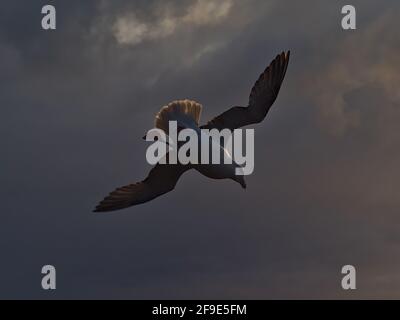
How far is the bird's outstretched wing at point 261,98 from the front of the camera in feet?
70.1

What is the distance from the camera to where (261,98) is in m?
21.5

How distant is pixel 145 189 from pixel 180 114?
2.98 m

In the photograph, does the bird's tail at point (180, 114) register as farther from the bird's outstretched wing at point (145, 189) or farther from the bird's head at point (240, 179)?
the bird's head at point (240, 179)

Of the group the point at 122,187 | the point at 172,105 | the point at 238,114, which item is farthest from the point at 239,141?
the point at 122,187

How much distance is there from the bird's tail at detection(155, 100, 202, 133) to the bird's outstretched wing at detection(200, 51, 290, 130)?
517 millimetres

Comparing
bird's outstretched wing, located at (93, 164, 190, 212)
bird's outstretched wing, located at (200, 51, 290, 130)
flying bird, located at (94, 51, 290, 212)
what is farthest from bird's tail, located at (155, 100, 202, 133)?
bird's outstretched wing, located at (93, 164, 190, 212)

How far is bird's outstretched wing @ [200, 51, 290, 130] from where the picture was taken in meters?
21.4

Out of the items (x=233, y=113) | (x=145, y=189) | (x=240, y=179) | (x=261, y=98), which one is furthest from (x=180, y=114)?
(x=145, y=189)

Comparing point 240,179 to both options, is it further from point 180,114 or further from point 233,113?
point 180,114

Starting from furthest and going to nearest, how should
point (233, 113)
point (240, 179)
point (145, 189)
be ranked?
point (145, 189), point (233, 113), point (240, 179)

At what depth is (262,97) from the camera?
70.7 feet

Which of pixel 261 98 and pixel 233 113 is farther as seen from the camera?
pixel 261 98

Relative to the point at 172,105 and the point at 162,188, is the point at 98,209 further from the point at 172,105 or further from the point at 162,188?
the point at 172,105

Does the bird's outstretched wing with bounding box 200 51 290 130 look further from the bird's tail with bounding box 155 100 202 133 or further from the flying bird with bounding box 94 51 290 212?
the bird's tail with bounding box 155 100 202 133
